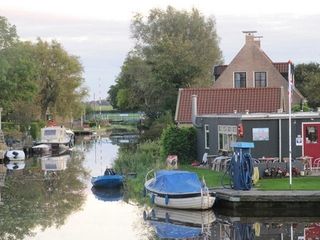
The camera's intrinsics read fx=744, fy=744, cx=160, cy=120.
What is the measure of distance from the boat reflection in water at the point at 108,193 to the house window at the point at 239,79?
2715 cm

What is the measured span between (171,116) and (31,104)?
26634mm

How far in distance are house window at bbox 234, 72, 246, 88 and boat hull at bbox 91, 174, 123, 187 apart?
26.8 meters

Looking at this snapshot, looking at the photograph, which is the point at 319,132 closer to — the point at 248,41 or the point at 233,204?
the point at 233,204

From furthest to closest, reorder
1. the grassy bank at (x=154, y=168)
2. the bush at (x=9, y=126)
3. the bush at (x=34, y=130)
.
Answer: the bush at (x=34, y=130) < the bush at (x=9, y=126) < the grassy bank at (x=154, y=168)

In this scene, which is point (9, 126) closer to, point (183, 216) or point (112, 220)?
point (112, 220)

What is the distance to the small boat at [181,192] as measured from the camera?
31.4 metres

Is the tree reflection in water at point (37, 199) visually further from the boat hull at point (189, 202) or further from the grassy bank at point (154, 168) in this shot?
the boat hull at point (189, 202)

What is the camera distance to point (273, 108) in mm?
49562

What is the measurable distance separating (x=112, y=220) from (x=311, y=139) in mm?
12327

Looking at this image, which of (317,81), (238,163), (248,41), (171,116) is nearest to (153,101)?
(171,116)

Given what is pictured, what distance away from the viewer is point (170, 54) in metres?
69.9

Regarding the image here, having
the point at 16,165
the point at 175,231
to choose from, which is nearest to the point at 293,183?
the point at 175,231

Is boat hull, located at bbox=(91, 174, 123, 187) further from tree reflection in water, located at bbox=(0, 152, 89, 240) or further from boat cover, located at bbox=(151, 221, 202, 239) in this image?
boat cover, located at bbox=(151, 221, 202, 239)

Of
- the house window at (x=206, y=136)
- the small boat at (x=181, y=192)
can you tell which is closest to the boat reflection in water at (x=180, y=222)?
the small boat at (x=181, y=192)
